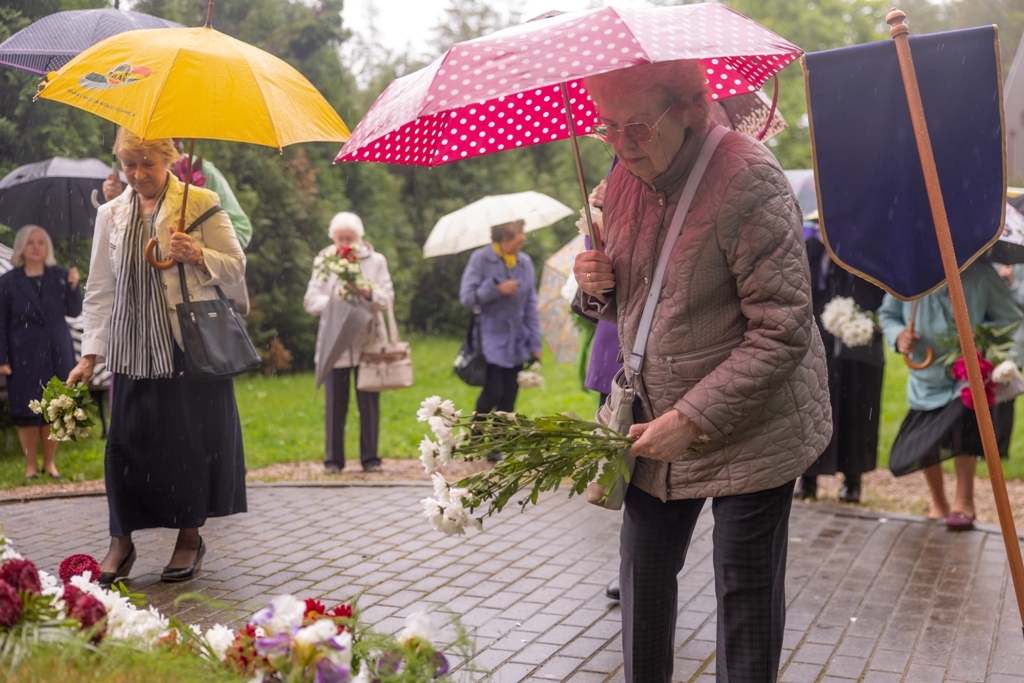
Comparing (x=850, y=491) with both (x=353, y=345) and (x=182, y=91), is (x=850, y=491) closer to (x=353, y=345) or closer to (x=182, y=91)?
(x=353, y=345)

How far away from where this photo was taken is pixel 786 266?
3.15m

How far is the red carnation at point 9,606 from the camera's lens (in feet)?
8.03

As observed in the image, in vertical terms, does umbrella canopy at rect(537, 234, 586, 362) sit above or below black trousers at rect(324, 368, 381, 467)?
above

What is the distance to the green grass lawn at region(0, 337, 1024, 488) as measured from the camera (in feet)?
27.5

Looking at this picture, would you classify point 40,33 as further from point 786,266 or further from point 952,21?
point 952,21

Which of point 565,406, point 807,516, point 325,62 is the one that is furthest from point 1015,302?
point 325,62

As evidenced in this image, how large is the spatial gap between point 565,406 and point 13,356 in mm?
8147

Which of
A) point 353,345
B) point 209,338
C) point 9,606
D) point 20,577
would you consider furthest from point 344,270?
point 9,606

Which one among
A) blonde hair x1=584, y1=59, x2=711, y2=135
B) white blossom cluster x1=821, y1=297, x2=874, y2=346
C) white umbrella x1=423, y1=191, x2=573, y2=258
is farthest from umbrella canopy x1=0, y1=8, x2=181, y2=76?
white blossom cluster x1=821, y1=297, x2=874, y2=346

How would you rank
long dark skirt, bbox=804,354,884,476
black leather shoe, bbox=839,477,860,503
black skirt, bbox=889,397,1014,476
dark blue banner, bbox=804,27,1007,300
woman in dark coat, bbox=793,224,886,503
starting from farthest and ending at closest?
1. black leather shoe, bbox=839,477,860,503
2. long dark skirt, bbox=804,354,884,476
3. woman in dark coat, bbox=793,224,886,503
4. black skirt, bbox=889,397,1014,476
5. dark blue banner, bbox=804,27,1007,300

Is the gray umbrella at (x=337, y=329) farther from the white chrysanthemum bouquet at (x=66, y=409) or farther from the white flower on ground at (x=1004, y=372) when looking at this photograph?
the white flower on ground at (x=1004, y=372)

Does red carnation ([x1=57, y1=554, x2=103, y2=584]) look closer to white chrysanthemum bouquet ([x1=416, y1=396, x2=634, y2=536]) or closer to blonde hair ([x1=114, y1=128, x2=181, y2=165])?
white chrysanthemum bouquet ([x1=416, y1=396, x2=634, y2=536])

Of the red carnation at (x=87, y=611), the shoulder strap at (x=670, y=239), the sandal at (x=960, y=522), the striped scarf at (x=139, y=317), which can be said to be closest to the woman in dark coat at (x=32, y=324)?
the striped scarf at (x=139, y=317)

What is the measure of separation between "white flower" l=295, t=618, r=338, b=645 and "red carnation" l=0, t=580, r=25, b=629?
2.16 ft
